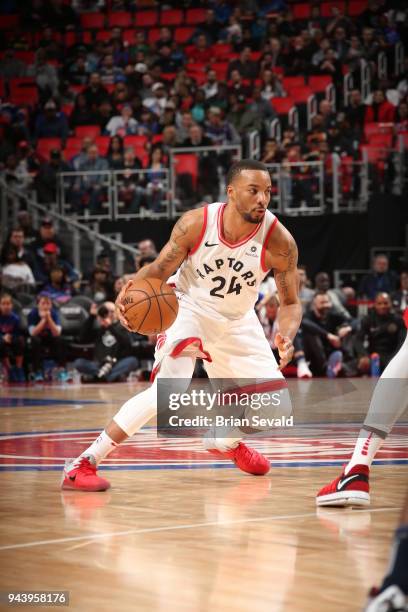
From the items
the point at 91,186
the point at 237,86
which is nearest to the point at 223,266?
the point at 91,186

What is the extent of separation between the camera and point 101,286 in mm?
15125

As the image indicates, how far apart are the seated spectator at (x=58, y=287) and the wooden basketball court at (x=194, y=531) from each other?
26.6 ft

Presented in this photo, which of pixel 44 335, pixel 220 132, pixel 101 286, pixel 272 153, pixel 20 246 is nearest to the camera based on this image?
pixel 44 335

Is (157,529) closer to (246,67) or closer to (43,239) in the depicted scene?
(43,239)

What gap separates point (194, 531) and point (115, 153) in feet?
44.9

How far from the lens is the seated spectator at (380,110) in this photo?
58.3 ft

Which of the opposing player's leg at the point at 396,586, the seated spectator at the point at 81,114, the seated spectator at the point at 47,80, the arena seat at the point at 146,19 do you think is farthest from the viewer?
the arena seat at the point at 146,19

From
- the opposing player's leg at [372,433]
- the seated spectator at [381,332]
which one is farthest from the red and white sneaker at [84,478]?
the seated spectator at [381,332]

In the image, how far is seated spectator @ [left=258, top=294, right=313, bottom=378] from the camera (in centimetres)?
1389

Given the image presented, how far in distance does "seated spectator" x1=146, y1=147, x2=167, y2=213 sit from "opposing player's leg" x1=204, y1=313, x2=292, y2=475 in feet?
34.5

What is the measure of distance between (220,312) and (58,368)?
932 centimetres

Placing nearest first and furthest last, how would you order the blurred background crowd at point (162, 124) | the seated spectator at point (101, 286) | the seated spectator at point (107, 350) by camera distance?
1. the seated spectator at point (107, 350)
2. the blurred background crowd at point (162, 124)
3. the seated spectator at point (101, 286)

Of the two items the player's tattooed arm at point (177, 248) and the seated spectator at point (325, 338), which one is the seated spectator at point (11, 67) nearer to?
the seated spectator at point (325, 338)

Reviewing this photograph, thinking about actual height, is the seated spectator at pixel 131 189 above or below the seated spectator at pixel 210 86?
below
